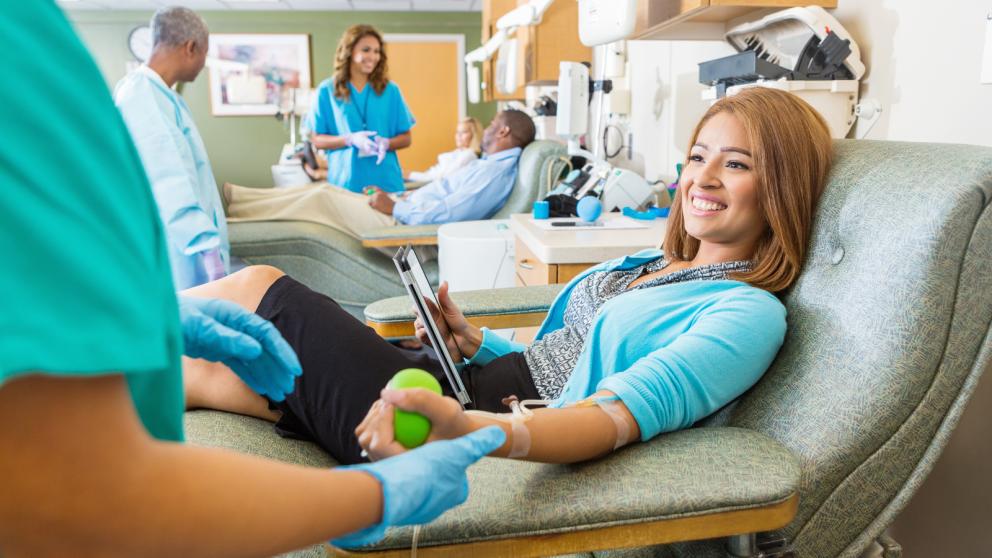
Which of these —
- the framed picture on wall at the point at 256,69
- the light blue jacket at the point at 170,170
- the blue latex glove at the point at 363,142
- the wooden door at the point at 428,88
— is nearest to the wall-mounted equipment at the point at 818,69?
the light blue jacket at the point at 170,170

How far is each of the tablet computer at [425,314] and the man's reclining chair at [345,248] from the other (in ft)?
5.76

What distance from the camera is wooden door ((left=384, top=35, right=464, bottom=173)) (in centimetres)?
824

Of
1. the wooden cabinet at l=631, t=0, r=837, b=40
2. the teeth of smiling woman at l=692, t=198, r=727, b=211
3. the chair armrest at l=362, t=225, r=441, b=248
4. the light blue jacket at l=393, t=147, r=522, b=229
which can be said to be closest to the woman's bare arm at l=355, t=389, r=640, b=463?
the teeth of smiling woman at l=692, t=198, r=727, b=211

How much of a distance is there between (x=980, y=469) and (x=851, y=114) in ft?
2.44

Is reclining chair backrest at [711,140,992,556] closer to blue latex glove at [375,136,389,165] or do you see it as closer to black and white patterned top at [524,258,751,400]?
black and white patterned top at [524,258,751,400]

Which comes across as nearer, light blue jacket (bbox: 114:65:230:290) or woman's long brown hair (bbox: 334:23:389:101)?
light blue jacket (bbox: 114:65:230:290)

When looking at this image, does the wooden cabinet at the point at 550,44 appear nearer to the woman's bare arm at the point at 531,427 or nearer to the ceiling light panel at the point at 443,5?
the woman's bare arm at the point at 531,427

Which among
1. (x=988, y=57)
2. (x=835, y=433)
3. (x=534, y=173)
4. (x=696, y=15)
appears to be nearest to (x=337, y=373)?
(x=835, y=433)

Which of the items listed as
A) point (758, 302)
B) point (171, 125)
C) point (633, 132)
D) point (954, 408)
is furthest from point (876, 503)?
point (633, 132)

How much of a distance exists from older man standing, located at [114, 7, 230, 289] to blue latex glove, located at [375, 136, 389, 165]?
1.40m

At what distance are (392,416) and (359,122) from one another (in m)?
3.55

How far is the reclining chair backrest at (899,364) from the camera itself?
897 mm

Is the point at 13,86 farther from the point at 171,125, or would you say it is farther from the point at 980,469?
the point at 171,125

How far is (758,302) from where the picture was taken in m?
1.08
